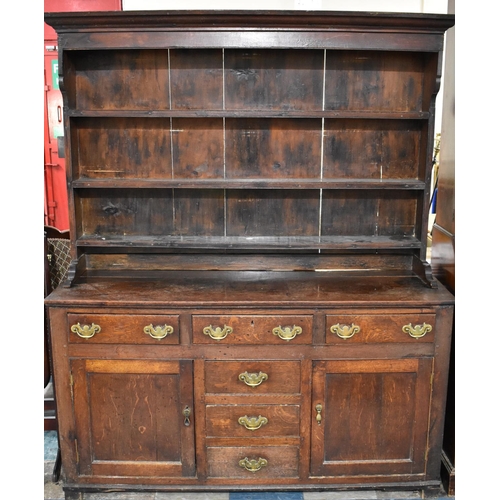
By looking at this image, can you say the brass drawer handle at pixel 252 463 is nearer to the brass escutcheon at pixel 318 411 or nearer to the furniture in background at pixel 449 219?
the brass escutcheon at pixel 318 411

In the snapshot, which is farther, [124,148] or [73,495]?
[124,148]

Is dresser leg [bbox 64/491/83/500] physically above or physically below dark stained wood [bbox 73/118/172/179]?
below

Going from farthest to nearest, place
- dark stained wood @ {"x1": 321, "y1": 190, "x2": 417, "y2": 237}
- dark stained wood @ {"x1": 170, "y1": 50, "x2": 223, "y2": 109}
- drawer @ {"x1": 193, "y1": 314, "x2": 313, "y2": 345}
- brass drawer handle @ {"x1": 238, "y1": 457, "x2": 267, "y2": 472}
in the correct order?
dark stained wood @ {"x1": 321, "y1": 190, "x2": 417, "y2": 237}
dark stained wood @ {"x1": 170, "y1": 50, "x2": 223, "y2": 109}
brass drawer handle @ {"x1": 238, "y1": 457, "x2": 267, "y2": 472}
drawer @ {"x1": 193, "y1": 314, "x2": 313, "y2": 345}

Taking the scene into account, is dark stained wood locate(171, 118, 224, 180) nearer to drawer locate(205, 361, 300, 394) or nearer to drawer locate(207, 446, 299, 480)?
drawer locate(205, 361, 300, 394)

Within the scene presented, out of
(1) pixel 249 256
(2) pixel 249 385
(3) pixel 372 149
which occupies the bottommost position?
(2) pixel 249 385

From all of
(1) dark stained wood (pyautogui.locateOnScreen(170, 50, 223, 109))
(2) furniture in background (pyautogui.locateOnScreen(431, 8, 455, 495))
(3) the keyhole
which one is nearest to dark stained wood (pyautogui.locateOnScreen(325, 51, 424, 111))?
(2) furniture in background (pyautogui.locateOnScreen(431, 8, 455, 495))

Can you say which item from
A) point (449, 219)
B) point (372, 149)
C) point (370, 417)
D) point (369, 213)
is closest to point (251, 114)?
point (372, 149)

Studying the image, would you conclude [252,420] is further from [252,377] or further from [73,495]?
[73,495]

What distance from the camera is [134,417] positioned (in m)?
2.37

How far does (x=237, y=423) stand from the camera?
2.37m

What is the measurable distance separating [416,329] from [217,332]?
0.84m

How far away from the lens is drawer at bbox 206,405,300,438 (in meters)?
2.36

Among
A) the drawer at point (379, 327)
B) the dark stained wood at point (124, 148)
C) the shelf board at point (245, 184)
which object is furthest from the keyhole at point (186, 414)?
the dark stained wood at point (124, 148)

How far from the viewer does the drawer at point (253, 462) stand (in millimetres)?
2396
